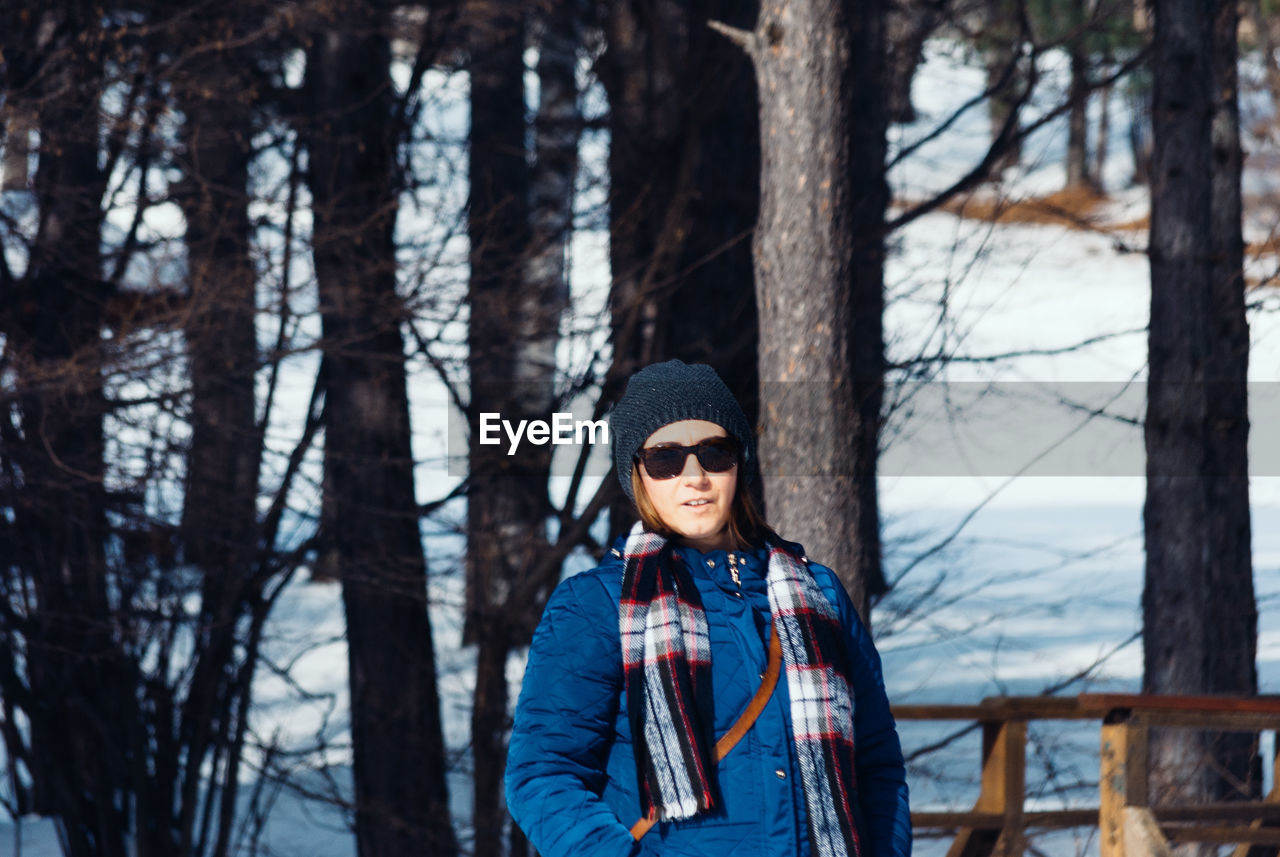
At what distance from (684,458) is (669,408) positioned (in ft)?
0.30

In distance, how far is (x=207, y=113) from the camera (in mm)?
8430

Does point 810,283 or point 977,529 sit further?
point 977,529

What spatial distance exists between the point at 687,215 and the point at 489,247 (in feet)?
4.20

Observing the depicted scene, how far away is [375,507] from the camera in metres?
9.02

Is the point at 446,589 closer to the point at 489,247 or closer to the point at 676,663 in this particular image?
the point at 489,247

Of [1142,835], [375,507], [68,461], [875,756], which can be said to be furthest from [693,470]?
[375,507]

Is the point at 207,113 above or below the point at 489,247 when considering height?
above

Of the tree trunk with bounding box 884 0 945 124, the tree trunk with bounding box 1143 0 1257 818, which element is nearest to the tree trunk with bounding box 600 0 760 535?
the tree trunk with bounding box 884 0 945 124

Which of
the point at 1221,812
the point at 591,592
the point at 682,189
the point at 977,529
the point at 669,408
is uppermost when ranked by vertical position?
the point at 682,189

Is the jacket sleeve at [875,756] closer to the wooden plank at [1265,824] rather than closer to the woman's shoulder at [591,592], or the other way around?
the woman's shoulder at [591,592]

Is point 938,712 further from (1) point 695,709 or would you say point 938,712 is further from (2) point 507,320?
(2) point 507,320

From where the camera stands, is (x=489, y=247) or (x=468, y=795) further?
(x=468, y=795)

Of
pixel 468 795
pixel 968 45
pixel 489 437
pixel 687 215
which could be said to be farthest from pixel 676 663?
pixel 468 795

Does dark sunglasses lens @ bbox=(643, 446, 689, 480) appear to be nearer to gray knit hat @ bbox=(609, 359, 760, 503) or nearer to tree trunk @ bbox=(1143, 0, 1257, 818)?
gray knit hat @ bbox=(609, 359, 760, 503)
